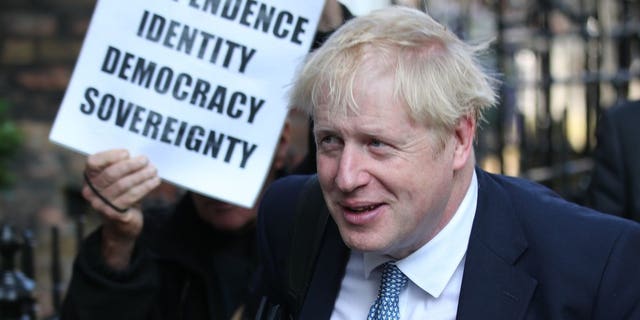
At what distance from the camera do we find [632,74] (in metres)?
7.25

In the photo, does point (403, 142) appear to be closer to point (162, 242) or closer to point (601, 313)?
point (601, 313)

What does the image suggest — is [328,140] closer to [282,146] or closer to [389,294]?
[389,294]

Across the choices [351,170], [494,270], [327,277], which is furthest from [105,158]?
[494,270]

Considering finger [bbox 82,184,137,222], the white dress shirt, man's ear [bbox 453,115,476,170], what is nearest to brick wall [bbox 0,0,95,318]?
finger [bbox 82,184,137,222]

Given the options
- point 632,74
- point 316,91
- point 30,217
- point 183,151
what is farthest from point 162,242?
point 632,74

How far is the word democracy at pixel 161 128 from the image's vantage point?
312 cm

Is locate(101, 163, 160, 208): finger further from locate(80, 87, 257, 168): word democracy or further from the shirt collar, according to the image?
the shirt collar

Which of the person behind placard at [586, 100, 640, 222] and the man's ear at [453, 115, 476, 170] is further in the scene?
the person behind placard at [586, 100, 640, 222]

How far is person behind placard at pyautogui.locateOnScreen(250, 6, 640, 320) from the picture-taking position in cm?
242

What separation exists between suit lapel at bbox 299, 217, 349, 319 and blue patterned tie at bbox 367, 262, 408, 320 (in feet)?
0.42

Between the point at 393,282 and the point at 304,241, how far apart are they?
32 centimetres

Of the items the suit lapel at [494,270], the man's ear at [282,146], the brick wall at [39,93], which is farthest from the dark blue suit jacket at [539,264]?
the brick wall at [39,93]

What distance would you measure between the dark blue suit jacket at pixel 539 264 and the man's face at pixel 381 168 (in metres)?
0.16

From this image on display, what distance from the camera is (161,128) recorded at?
3.13 meters
